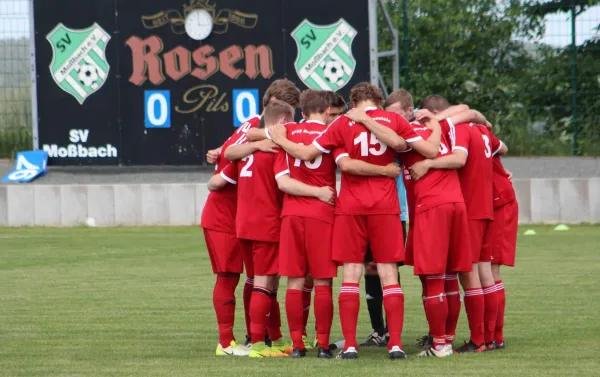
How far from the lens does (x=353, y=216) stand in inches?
352

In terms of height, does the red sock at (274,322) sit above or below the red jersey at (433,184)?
below

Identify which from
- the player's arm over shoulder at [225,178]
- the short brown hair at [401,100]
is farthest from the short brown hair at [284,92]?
the short brown hair at [401,100]

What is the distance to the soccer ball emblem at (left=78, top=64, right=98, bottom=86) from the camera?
76.0 feet

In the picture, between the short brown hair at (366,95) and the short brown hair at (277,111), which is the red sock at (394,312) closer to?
the short brown hair at (366,95)

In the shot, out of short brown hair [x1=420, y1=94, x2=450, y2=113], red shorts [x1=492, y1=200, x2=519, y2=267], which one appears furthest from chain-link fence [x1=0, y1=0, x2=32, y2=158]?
red shorts [x1=492, y1=200, x2=519, y2=267]

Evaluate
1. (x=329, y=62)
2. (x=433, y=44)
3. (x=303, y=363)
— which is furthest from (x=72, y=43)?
(x=303, y=363)

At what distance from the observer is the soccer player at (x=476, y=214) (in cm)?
941

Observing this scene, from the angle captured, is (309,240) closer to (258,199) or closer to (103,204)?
(258,199)

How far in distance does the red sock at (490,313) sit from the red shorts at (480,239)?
26 centimetres

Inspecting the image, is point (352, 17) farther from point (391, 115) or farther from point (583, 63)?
point (391, 115)

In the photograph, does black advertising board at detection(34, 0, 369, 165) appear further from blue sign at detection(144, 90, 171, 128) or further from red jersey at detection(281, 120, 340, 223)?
red jersey at detection(281, 120, 340, 223)

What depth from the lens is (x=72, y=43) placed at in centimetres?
2330

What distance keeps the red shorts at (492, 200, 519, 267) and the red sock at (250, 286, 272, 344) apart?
185 centimetres

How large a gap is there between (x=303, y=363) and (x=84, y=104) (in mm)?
15119
